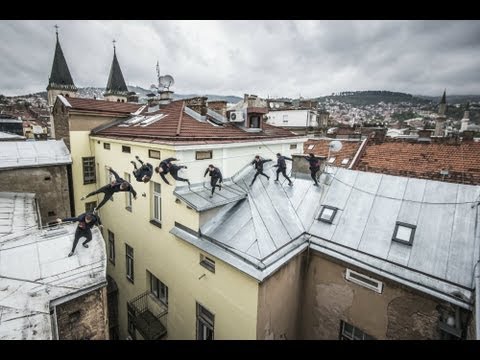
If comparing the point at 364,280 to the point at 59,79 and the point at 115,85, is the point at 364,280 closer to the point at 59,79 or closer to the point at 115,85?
the point at 115,85

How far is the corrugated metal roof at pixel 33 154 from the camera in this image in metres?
14.0

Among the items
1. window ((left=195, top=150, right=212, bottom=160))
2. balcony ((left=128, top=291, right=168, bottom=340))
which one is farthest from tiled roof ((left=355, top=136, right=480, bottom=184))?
balcony ((left=128, top=291, right=168, bottom=340))

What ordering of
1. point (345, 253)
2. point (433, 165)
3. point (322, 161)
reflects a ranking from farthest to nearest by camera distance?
point (433, 165), point (322, 161), point (345, 253)

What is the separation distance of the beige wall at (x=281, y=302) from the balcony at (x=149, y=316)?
17.2 ft

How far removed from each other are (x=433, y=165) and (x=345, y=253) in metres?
13.2

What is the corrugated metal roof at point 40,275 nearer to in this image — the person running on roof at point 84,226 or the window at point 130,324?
the person running on roof at point 84,226

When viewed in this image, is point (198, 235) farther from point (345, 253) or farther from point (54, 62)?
point (54, 62)

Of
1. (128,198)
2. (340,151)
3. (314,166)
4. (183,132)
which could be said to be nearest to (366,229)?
(314,166)

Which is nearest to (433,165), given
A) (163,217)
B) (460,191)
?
(460,191)

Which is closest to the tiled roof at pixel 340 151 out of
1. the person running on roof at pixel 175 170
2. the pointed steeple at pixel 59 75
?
the person running on roof at pixel 175 170

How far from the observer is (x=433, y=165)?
17047 millimetres
